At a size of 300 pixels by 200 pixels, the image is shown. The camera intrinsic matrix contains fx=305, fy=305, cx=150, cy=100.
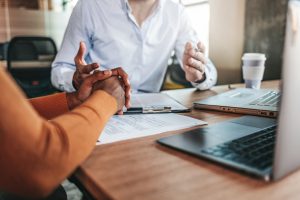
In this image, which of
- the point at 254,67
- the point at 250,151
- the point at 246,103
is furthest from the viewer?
the point at 254,67

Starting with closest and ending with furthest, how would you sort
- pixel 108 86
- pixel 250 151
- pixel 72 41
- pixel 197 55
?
pixel 250 151, pixel 108 86, pixel 197 55, pixel 72 41

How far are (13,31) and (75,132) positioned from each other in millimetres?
4576

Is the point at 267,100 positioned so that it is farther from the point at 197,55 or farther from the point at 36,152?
the point at 36,152

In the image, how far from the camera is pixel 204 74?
4.33 ft

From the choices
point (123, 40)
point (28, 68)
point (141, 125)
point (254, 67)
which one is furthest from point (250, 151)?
point (28, 68)

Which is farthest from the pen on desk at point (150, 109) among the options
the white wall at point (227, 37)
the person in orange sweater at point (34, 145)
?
the white wall at point (227, 37)

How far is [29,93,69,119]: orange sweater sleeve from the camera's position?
2.70 ft

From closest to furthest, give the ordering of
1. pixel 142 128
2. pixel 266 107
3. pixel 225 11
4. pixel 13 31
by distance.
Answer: pixel 142 128
pixel 266 107
pixel 225 11
pixel 13 31

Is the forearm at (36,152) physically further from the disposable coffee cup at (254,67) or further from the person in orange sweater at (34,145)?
the disposable coffee cup at (254,67)

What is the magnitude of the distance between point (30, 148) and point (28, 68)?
257 centimetres

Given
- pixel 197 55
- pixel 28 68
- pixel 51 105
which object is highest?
pixel 197 55

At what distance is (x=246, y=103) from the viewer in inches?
38.0

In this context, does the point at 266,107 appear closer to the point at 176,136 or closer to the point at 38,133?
the point at 176,136

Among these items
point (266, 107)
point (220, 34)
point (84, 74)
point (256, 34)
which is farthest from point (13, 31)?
point (266, 107)
